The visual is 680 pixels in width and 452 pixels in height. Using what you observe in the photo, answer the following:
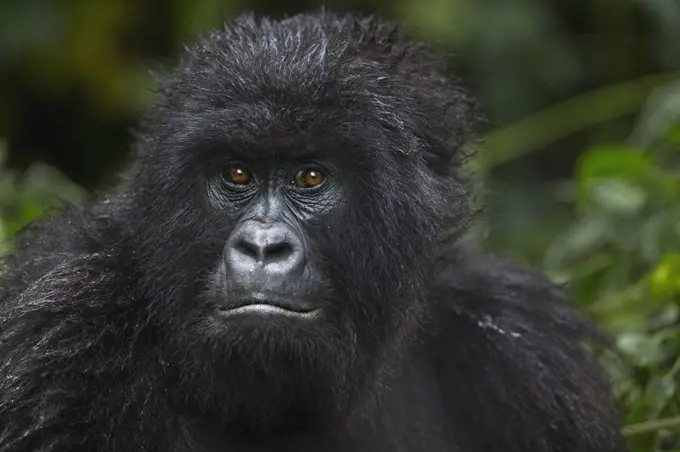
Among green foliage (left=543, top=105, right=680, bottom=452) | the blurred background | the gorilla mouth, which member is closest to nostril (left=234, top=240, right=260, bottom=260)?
the gorilla mouth

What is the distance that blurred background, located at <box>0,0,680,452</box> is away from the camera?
7757 millimetres

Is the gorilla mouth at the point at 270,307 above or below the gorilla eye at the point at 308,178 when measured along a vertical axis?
below

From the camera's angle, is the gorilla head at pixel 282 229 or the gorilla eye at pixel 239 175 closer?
the gorilla head at pixel 282 229

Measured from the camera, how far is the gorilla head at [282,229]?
3844 mm

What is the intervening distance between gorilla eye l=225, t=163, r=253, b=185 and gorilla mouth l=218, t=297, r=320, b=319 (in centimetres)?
42

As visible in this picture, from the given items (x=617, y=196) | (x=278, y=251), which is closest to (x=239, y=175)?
(x=278, y=251)

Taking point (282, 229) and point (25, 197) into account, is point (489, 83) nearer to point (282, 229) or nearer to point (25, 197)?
point (25, 197)

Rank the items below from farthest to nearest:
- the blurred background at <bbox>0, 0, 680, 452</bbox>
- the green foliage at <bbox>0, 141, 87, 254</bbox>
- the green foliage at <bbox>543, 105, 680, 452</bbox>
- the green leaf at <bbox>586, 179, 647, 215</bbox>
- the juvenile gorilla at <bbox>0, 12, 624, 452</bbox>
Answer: the blurred background at <bbox>0, 0, 680, 452</bbox> → the green foliage at <bbox>0, 141, 87, 254</bbox> → the green leaf at <bbox>586, 179, 647, 215</bbox> → the green foliage at <bbox>543, 105, 680, 452</bbox> → the juvenile gorilla at <bbox>0, 12, 624, 452</bbox>

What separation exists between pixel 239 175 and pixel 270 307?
0.49m

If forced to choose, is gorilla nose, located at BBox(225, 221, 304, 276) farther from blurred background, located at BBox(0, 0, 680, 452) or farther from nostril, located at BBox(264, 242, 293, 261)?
blurred background, located at BBox(0, 0, 680, 452)

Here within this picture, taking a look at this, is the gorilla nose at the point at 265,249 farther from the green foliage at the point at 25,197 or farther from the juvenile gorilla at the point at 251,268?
the green foliage at the point at 25,197

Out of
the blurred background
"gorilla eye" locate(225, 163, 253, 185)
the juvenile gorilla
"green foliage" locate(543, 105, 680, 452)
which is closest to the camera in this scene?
the juvenile gorilla

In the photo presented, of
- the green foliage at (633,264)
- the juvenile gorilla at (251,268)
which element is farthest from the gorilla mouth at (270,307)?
the green foliage at (633,264)

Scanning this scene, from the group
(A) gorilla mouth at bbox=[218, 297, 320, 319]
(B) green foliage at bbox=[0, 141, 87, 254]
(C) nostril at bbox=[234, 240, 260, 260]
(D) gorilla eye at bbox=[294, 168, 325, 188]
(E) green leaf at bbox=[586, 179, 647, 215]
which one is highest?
(E) green leaf at bbox=[586, 179, 647, 215]
